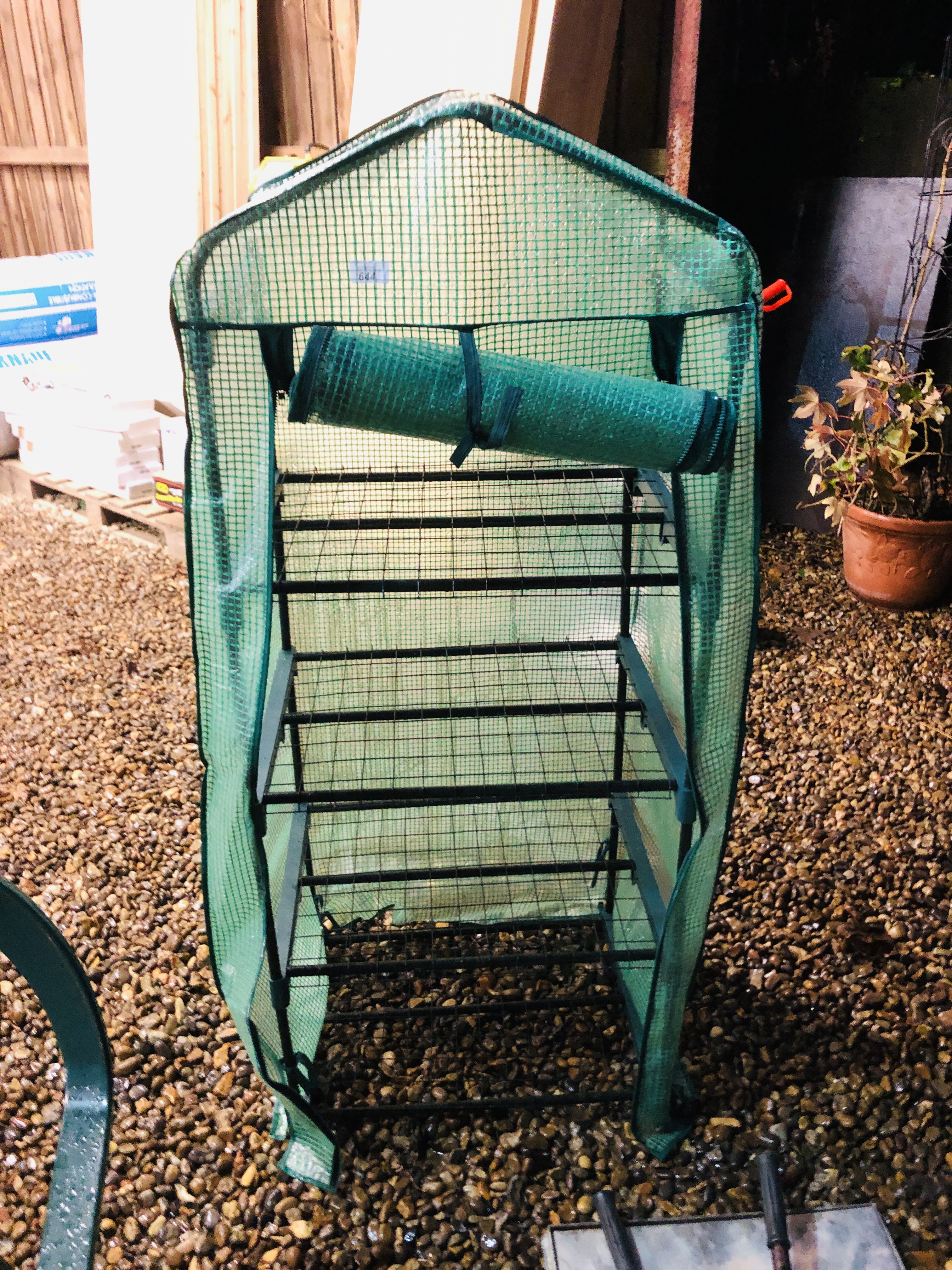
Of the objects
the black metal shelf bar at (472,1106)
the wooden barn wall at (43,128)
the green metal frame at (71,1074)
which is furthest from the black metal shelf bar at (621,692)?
the wooden barn wall at (43,128)

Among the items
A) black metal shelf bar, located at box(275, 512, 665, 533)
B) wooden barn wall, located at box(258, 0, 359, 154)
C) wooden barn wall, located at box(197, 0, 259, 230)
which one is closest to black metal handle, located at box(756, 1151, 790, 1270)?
black metal shelf bar, located at box(275, 512, 665, 533)

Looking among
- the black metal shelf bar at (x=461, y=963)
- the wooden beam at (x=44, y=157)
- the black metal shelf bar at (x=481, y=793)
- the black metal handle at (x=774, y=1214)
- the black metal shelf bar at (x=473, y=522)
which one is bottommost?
the black metal handle at (x=774, y=1214)

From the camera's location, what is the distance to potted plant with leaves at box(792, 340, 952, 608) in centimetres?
411

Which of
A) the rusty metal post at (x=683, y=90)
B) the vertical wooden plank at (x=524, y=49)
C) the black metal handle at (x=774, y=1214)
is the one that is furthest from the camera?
the rusty metal post at (x=683, y=90)

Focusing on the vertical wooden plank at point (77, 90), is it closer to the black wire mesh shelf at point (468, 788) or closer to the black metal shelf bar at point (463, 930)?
the black wire mesh shelf at point (468, 788)

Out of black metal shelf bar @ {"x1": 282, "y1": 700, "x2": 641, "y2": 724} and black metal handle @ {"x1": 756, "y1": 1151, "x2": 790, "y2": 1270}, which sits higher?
black metal shelf bar @ {"x1": 282, "y1": 700, "x2": 641, "y2": 724}

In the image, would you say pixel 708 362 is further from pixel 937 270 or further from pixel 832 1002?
pixel 937 270

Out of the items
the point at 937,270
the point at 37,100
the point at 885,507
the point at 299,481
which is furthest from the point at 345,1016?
the point at 37,100

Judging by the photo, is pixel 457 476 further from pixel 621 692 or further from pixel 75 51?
pixel 75 51

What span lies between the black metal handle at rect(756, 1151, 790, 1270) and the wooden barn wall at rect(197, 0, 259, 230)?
4744mm

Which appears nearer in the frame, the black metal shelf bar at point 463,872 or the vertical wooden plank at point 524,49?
the black metal shelf bar at point 463,872

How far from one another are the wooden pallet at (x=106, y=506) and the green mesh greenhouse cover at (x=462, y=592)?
8.76 ft

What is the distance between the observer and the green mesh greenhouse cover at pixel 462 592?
1.40 meters

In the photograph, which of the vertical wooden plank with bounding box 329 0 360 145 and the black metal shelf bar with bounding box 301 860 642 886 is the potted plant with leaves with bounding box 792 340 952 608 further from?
the vertical wooden plank with bounding box 329 0 360 145
